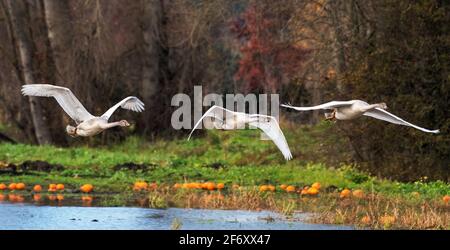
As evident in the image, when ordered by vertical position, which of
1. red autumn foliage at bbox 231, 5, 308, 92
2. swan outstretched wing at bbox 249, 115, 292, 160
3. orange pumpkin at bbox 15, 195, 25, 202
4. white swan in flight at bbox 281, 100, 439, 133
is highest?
red autumn foliage at bbox 231, 5, 308, 92

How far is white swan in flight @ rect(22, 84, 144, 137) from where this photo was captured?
55.0 feet

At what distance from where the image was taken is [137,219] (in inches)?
667

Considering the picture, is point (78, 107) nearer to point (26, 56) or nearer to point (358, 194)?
point (358, 194)

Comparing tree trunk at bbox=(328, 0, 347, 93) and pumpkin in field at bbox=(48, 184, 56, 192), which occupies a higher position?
tree trunk at bbox=(328, 0, 347, 93)

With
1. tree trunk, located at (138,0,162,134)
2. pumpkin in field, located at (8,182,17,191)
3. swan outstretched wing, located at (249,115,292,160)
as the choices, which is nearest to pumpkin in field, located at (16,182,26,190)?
pumpkin in field, located at (8,182,17,191)

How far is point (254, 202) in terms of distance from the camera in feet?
60.3

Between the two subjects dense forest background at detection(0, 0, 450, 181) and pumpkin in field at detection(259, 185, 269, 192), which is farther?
dense forest background at detection(0, 0, 450, 181)

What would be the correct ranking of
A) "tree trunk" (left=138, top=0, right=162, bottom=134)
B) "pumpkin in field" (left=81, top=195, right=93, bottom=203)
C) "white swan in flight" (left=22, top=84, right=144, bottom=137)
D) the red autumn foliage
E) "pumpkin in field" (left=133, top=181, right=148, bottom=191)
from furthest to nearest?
the red autumn foliage, "tree trunk" (left=138, top=0, right=162, bottom=134), "pumpkin in field" (left=133, top=181, right=148, bottom=191), "pumpkin in field" (left=81, top=195, right=93, bottom=203), "white swan in flight" (left=22, top=84, right=144, bottom=137)

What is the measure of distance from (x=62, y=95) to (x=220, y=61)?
24.1 metres

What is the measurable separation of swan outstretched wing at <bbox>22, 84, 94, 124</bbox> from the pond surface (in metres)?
1.58

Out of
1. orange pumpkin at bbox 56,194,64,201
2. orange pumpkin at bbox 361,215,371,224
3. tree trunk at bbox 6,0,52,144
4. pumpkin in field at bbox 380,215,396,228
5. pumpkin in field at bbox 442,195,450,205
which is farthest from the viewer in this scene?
tree trunk at bbox 6,0,52,144

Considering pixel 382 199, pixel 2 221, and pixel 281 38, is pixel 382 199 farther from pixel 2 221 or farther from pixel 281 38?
pixel 281 38

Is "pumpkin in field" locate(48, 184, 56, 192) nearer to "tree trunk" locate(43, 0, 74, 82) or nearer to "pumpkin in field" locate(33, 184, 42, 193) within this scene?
"pumpkin in field" locate(33, 184, 42, 193)

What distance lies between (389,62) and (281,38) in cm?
752
